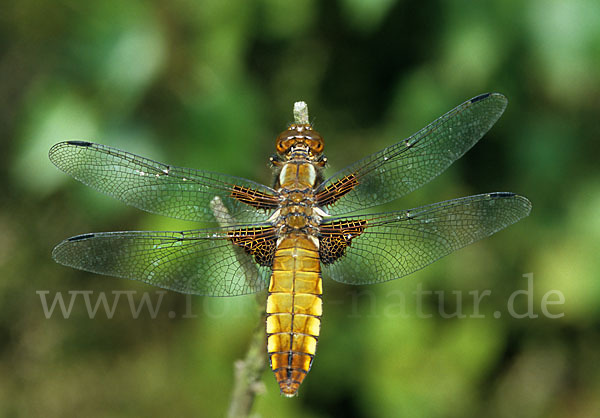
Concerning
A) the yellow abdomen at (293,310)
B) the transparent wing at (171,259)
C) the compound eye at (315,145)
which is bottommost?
the yellow abdomen at (293,310)

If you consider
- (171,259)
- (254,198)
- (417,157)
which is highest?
(417,157)

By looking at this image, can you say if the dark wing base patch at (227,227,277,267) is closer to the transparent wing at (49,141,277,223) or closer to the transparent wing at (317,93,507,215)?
the transparent wing at (49,141,277,223)

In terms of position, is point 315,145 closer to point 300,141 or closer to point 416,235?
point 300,141

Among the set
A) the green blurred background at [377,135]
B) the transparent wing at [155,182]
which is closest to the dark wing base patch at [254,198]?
the transparent wing at [155,182]

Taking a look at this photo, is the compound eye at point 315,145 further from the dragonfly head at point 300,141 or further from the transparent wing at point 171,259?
the transparent wing at point 171,259

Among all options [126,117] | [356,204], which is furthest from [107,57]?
[356,204]

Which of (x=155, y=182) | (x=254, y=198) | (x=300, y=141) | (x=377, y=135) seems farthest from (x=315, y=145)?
(x=377, y=135)
